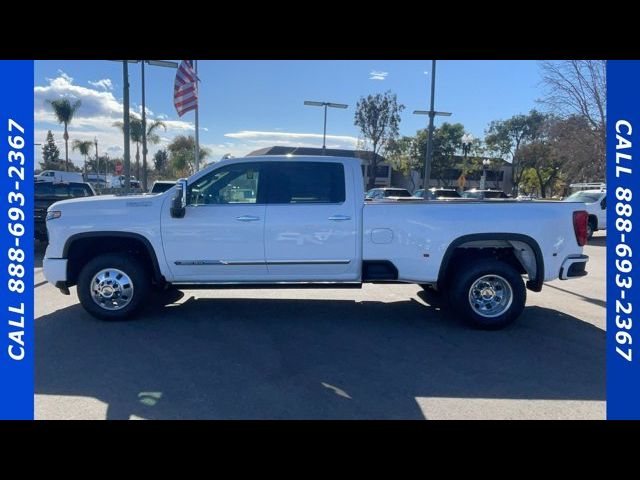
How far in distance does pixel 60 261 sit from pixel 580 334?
6342 millimetres

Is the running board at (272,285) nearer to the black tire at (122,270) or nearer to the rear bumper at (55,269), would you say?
the black tire at (122,270)

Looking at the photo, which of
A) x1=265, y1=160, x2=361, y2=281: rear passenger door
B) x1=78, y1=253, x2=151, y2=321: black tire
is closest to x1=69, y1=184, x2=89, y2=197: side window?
x1=78, y1=253, x2=151, y2=321: black tire

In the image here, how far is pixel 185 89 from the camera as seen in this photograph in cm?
1527

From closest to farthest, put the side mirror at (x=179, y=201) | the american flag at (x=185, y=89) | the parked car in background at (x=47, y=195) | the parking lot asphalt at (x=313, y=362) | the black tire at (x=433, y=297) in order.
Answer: the parking lot asphalt at (x=313, y=362) < the side mirror at (x=179, y=201) < the black tire at (x=433, y=297) < the parked car in background at (x=47, y=195) < the american flag at (x=185, y=89)

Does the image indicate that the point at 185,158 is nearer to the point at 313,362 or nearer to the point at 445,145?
the point at 445,145

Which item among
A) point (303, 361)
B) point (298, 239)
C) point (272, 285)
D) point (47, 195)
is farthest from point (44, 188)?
point (303, 361)

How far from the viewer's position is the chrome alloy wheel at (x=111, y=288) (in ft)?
18.0

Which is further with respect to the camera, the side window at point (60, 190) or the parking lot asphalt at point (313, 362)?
the side window at point (60, 190)

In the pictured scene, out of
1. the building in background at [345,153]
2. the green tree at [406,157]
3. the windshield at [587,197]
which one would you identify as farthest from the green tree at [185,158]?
the windshield at [587,197]

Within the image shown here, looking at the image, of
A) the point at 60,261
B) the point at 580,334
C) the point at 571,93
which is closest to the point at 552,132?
the point at 571,93

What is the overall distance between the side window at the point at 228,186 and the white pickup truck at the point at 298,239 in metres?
0.01

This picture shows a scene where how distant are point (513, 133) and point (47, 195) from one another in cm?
4740

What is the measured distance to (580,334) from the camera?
5402mm

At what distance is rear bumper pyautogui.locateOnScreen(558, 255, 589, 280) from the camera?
541 centimetres
